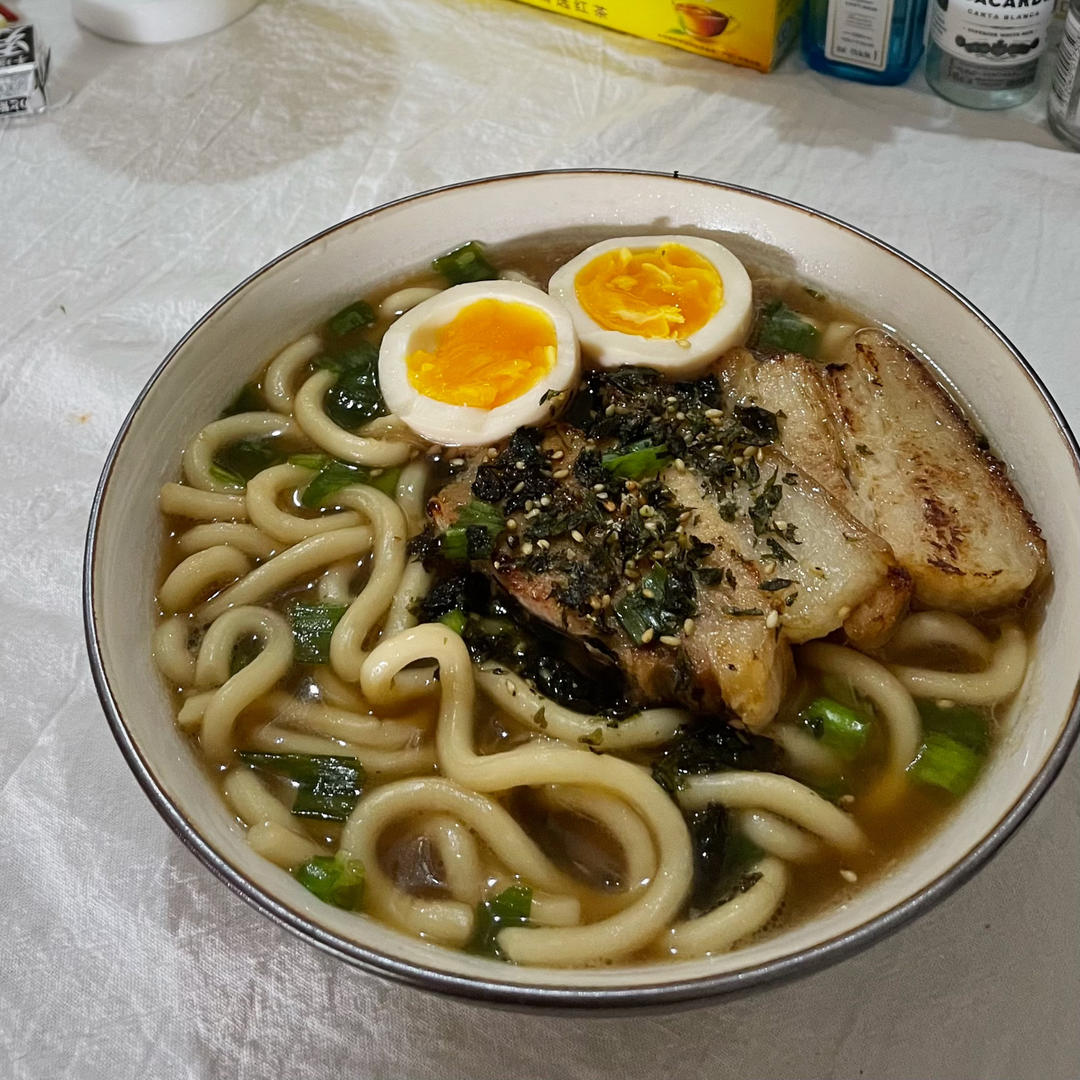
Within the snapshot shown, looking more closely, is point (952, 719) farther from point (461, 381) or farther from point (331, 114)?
point (331, 114)

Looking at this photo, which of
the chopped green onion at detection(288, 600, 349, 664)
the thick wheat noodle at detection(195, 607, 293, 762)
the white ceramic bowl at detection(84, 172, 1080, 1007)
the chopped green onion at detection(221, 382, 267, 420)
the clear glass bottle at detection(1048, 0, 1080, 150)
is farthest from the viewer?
the clear glass bottle at detection(1048, 0, 1080, 150)

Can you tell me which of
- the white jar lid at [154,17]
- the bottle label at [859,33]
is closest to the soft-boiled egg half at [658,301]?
the bottle label at [859,33]

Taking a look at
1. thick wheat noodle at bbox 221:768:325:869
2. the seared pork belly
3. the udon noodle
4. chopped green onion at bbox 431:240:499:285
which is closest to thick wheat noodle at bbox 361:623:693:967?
the udon noodle

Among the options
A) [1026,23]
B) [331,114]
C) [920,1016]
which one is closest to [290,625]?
[920,1016]

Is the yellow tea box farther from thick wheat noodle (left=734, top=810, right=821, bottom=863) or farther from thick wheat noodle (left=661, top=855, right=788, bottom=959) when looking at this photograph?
thick wheat noodle (left=661, top=855, right=788, bottom=959)

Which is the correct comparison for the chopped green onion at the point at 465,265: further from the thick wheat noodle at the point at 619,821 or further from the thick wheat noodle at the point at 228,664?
the thick wheat noodle at the point at 619,821

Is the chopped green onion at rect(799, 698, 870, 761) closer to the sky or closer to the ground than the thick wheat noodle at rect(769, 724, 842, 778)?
closer to the sky
